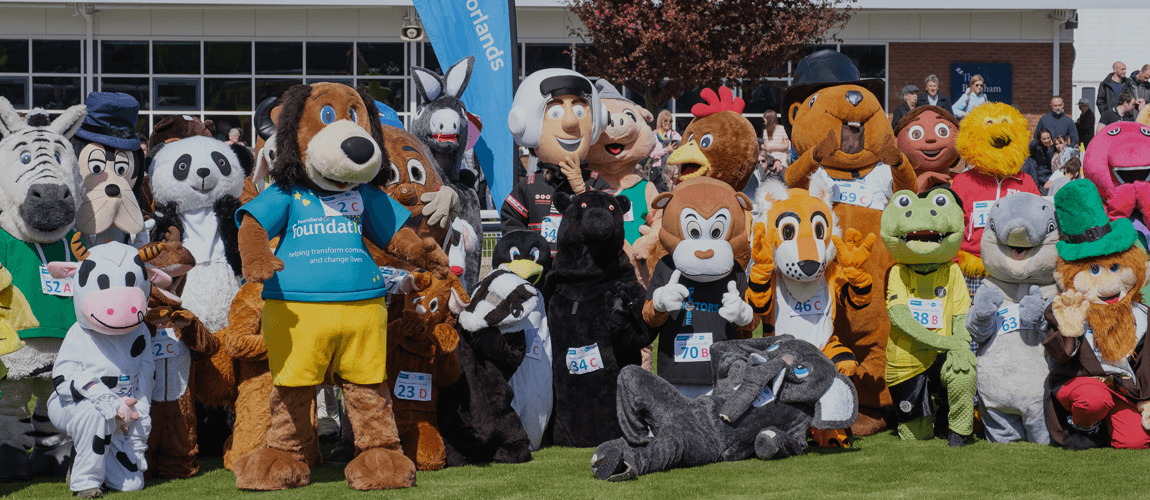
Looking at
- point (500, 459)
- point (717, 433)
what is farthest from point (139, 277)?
point (717, 433)

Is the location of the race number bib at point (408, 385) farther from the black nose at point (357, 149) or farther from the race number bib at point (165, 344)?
the black nose at point (357, 149)

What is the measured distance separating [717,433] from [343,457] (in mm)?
1784

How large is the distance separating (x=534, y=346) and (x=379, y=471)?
121 cm

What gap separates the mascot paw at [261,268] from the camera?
4438mm

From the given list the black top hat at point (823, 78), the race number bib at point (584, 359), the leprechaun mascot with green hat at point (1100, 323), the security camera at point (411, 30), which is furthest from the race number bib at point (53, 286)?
the security camera at point (411, 30)

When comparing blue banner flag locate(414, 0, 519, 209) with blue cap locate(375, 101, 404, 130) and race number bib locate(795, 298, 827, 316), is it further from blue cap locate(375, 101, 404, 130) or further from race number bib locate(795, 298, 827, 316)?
race number bib locate(795, 298, 827, 316)

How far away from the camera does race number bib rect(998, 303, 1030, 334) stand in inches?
221

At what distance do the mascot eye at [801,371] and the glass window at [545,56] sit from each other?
13071 millimetres

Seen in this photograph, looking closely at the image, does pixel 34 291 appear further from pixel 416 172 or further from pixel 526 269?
pixel 526 269

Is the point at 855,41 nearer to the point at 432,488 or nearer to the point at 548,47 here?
the point at 548,47

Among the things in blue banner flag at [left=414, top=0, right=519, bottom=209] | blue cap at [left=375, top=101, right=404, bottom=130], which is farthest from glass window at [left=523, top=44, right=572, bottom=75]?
blue cap at [left=375, top=101, right=404, bottom=130]

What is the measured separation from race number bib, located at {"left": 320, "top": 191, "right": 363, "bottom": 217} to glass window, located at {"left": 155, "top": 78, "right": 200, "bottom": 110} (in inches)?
557

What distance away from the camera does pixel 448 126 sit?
7895 mm

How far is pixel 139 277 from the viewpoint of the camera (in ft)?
15.8
